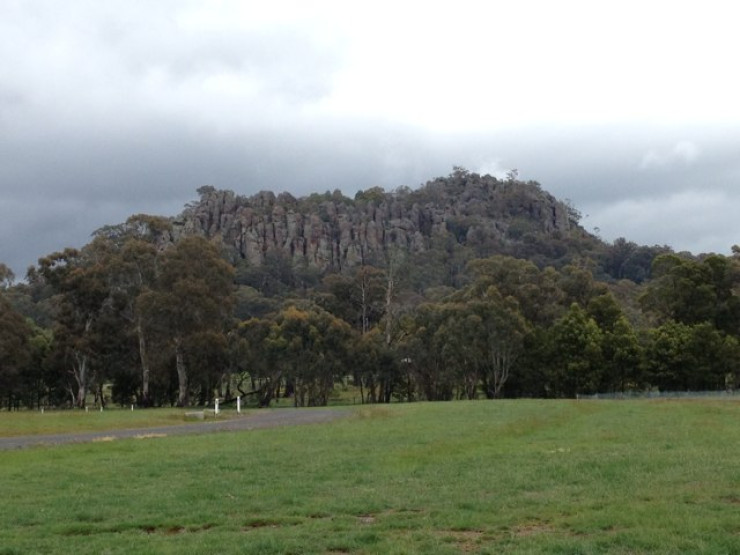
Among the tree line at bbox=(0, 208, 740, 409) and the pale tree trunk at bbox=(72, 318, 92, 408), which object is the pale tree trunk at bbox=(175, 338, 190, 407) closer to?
the tree line at bbox=(0, 208, 740, 409)

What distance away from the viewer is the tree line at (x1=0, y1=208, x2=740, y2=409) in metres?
72.2

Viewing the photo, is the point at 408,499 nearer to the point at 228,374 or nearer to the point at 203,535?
the point at 203,535

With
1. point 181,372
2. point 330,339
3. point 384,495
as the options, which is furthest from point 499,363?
point 384,495

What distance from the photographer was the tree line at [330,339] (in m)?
72.2

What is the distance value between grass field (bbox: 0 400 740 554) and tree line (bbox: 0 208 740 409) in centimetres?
4811

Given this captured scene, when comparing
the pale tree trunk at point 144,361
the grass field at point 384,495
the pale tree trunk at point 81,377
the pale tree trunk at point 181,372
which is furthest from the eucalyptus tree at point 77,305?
the grass field at point 384,495

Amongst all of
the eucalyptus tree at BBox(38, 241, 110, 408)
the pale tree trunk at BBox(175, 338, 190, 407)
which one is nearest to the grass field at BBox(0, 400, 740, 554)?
the pale tree trunk at BBox(175, 338, 190, 407)

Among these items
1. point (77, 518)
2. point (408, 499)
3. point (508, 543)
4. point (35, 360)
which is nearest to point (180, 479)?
point (77, 518)

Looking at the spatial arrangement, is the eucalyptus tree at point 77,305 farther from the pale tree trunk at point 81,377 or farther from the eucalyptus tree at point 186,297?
the eucalyptus tree at point 186,297

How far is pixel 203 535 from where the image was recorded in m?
10.9

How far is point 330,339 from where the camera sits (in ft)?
257

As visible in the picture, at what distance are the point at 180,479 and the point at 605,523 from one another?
9293 millimetres

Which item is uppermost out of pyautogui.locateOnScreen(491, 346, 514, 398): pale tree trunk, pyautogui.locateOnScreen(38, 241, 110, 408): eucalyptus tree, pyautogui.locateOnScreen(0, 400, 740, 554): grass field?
pyautogui.locateOnScreen(38, 241, 110, 408): eucalyptus tree

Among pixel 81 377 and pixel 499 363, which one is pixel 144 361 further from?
pixel 499 363
